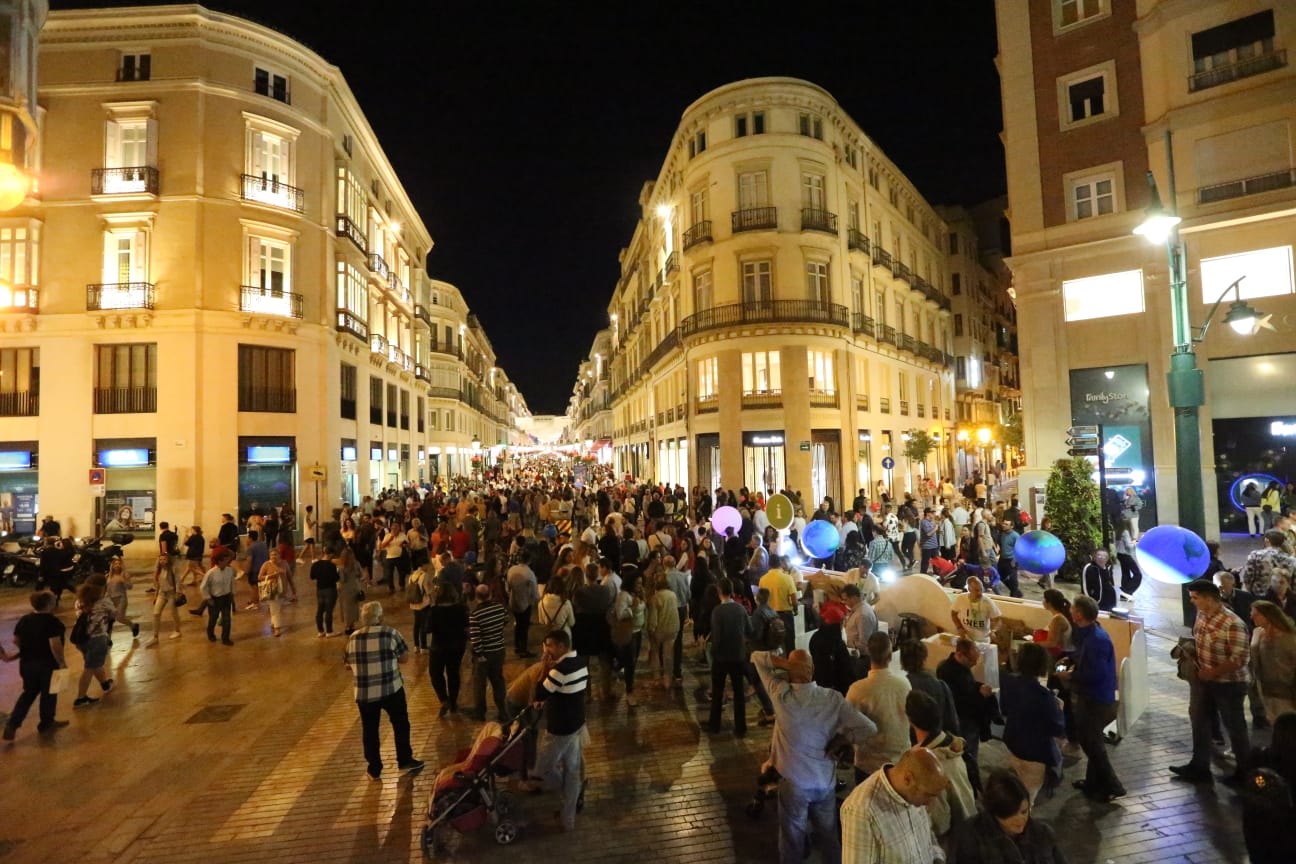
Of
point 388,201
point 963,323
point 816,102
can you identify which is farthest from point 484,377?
point 816,102

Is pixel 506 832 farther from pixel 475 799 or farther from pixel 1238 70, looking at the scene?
pixel 1238 70

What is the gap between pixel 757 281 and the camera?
27.2 m

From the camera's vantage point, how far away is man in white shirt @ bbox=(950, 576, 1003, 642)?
7391 mm

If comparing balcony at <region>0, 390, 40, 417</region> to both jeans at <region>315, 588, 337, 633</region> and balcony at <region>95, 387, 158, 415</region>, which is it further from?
jeans at <region>315, 588, 337, 633</region>

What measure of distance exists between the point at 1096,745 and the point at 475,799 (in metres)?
5.09

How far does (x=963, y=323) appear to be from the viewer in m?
45.8

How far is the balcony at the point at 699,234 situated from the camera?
27828 mm

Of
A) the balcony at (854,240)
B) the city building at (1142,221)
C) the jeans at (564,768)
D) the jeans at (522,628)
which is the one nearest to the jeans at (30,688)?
the jeans at (522,628)

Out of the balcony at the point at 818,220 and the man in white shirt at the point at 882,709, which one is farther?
the balcony at the point at 818,220

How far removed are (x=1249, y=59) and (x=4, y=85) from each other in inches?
986

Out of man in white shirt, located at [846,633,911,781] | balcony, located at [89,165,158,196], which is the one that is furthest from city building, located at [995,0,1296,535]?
balcony, located at [89,165,158,196]

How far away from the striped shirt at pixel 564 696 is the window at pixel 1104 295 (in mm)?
20580

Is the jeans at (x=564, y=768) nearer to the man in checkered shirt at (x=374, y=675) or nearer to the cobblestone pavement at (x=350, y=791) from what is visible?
the cobblestone pavement at (x=350, y=791)

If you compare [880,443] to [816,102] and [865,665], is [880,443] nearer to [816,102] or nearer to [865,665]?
[816,102]
